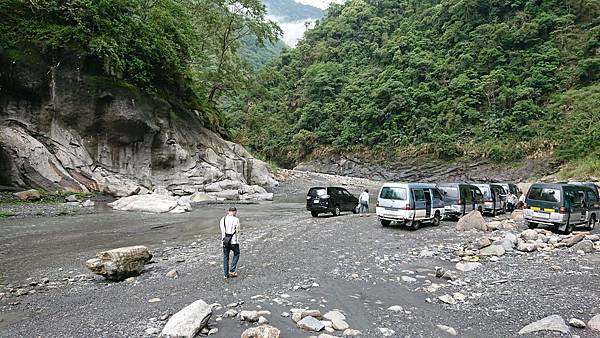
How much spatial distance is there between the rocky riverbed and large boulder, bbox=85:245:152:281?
23 cm

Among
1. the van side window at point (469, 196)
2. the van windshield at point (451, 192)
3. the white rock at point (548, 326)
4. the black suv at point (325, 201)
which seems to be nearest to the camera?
the white rock at point (548, 326)

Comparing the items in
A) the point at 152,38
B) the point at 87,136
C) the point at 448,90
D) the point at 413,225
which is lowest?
the point at 413,225

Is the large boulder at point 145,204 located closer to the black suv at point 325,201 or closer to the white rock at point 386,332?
the black suv at point 325,201

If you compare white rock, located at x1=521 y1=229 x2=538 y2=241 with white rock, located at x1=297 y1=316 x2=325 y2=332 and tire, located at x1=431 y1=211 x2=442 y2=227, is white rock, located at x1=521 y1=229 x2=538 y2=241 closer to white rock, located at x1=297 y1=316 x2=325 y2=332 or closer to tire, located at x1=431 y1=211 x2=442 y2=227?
tire, located at x1=431 y1=211 x2=442 y2=227

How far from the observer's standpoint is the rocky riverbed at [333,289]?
19.7 feet

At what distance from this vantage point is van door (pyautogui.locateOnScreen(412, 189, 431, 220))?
16.1 m

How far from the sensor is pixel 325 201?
21094mm

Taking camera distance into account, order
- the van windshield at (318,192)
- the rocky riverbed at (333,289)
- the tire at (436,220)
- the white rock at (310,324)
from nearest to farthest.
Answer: the white rock at (310,324) → the rocky riverbed at (333,289) → the tire at (436,220) → the van windshield at (318,192)

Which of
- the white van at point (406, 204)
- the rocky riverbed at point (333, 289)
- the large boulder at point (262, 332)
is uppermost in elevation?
the white van at point (406, 204)

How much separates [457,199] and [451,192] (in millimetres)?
491

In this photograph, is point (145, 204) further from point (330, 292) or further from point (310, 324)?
point (310, 324)

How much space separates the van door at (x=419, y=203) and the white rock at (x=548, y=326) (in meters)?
10.3

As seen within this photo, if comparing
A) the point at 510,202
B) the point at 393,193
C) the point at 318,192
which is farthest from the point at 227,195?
the point at 510,202

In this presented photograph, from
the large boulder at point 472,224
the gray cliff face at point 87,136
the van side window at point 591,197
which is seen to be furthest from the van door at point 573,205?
the gray cliff face at point 87,136
